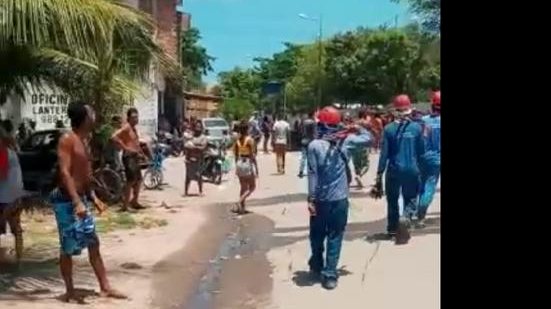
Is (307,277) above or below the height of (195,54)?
below

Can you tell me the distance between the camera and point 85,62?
9414 mm

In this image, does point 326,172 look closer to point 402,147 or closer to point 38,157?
point 402,147

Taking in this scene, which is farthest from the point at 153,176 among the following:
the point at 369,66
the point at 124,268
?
the point at 369,66

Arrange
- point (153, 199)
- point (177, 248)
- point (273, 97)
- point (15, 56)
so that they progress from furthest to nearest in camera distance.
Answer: point (273, 97) < point (153, 199) < point (177, 248) < point (15, 56)

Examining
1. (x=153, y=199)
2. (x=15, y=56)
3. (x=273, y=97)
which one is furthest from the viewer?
(x=273, y=97)

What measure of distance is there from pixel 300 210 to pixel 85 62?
719 centimetres

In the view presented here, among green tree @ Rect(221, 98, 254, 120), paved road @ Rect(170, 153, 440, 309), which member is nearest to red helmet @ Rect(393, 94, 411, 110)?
paved road @ Rect(170, 153, 440, 309)

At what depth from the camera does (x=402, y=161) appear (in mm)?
10859

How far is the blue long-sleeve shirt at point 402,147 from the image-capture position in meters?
10.8

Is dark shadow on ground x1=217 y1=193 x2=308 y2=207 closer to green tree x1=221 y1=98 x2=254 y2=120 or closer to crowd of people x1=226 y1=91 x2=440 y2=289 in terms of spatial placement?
crowd of people x1=226 y1=91 x2=440 y2=289

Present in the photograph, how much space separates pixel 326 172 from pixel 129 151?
7.36 metres

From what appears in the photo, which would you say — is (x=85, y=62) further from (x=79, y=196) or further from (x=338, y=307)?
(x=338, y=307)
